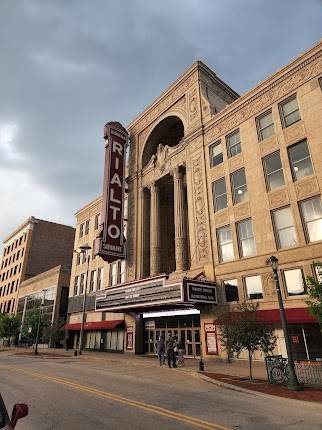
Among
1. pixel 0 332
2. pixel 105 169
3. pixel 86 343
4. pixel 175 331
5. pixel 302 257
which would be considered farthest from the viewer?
pixel 0 332

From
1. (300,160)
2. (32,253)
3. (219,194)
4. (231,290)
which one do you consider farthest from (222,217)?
(32,253)

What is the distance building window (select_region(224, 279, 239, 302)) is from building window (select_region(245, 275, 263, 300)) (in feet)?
3.09

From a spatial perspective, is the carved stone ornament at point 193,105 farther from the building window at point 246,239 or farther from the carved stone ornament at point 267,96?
the building window at point 246,239

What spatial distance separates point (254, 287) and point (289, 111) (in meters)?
13.4

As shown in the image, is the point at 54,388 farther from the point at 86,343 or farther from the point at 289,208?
the point at 86,343

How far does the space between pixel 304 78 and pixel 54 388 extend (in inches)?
981

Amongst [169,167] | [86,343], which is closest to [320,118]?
[169,167]

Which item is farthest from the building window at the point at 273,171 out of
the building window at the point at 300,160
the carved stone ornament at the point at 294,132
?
the carved stone ornament at the point at 294,132

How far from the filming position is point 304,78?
76.7ft

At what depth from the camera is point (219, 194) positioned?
27.6m

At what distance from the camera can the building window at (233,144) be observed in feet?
89.2

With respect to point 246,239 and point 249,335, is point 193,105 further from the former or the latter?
point 249,335

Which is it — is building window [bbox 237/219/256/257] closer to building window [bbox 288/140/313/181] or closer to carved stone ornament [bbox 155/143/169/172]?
building window [bbox 288/140/313/181]

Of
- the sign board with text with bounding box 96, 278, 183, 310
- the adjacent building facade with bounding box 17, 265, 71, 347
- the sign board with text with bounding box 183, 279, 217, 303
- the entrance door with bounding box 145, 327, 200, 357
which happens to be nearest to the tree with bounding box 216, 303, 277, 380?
the sign board with text with bounding box 183, 279, 217, 303
